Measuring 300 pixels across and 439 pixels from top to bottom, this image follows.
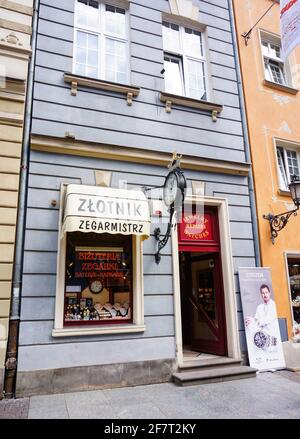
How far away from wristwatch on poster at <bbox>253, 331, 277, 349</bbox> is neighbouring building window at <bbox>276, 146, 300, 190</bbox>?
3638 millimetres

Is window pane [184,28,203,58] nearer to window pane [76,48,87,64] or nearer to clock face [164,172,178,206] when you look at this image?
window pane [76,48,87,64]

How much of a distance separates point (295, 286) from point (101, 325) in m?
4.82

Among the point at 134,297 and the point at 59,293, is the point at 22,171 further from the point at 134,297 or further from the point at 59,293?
the point at 134,297

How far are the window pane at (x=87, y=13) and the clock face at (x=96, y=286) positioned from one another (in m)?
5.44

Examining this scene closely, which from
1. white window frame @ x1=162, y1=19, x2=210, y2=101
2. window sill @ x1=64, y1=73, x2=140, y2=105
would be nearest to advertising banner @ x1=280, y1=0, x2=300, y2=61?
white window frame @ x1=162, y1=19, x2=210, y2=101

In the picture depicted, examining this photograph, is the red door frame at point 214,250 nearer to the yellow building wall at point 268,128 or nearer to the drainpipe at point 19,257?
the yellow building wall at point 268,128

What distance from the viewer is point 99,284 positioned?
6188 millimetres

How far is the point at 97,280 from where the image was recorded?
6176 mm

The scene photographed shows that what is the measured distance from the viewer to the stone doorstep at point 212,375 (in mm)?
5766

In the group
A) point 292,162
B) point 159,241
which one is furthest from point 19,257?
point 292,162

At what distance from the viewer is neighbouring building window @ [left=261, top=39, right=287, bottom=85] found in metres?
9.34

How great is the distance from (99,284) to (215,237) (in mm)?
2782

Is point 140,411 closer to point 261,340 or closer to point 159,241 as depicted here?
point 159,241

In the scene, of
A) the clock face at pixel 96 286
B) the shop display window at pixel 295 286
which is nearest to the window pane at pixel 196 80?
the shop display window at pixel 295 286
